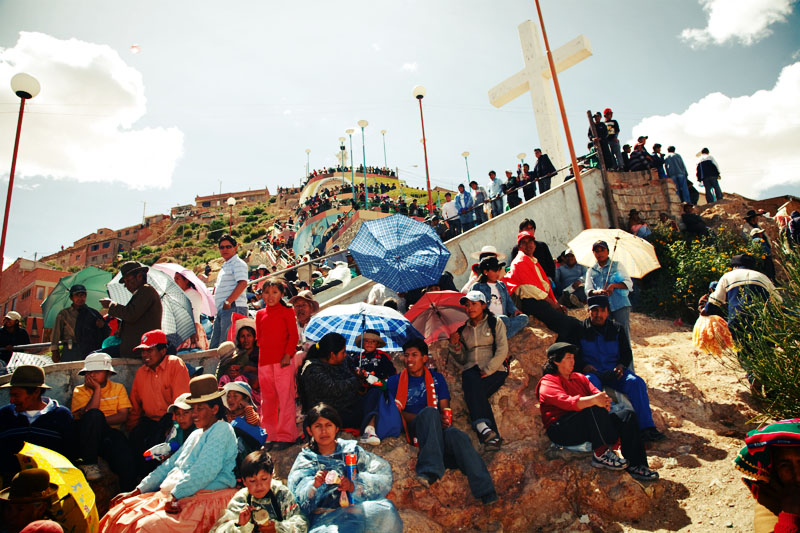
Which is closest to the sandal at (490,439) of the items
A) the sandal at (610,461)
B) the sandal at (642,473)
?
the sandal at (610,461)

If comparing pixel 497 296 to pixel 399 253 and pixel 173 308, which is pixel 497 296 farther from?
pixel 173 308

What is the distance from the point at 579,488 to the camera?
3957 mm

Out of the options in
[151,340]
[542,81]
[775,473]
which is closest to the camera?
[775,473]

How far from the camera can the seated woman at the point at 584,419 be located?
156 inches

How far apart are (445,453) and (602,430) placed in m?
1.45

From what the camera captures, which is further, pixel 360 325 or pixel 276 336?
pixel 360 325

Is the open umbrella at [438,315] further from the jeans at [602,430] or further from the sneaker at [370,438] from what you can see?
the jeans at [602,430]

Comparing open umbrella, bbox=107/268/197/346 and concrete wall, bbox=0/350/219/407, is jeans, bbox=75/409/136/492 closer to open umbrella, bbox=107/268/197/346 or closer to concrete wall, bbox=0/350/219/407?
concrete wall, bbox=0/350/219/407

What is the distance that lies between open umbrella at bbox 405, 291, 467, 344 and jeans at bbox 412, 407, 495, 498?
1.46 meters

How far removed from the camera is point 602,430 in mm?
A: 4012

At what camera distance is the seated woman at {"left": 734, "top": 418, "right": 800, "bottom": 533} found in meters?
2.30

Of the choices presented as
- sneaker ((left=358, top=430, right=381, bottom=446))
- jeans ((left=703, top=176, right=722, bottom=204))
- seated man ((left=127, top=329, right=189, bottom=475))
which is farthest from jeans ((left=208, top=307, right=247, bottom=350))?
jeans ((left=703, top=176, right=722, bottom=204))

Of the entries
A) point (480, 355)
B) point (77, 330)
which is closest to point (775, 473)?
point (480, 355)

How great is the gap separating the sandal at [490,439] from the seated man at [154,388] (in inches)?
124
